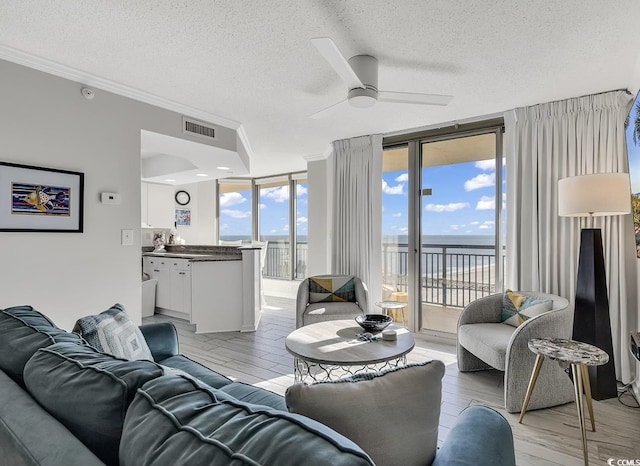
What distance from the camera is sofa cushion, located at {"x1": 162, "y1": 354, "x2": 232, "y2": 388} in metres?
1.83

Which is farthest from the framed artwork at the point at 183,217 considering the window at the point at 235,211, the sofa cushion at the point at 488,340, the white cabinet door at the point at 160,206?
the sofa cushion at the point at 488,340

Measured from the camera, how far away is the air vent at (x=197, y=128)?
3.51 metres

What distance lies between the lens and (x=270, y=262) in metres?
7.41

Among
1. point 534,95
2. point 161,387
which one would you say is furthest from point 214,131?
point 161,387

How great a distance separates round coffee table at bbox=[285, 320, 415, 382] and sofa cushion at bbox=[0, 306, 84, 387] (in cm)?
133

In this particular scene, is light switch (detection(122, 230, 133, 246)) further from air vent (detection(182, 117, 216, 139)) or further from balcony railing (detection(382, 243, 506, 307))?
balcony railing (detection(382, 243, 506, 307))

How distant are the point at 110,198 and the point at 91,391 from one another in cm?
246

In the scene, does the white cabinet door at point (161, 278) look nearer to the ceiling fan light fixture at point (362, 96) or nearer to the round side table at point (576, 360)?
the ceiling fan light fixture at point (362, 96)

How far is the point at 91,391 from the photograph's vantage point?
853mm

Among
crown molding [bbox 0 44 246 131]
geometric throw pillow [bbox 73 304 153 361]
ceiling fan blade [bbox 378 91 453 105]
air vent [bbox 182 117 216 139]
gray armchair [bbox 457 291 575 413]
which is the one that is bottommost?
gray armchair [bbox 457 291 575 413]

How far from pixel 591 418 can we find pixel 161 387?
2626 millimetres

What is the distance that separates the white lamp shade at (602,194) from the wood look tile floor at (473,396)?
142 centimetres

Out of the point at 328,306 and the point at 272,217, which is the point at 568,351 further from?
the point at 272,217

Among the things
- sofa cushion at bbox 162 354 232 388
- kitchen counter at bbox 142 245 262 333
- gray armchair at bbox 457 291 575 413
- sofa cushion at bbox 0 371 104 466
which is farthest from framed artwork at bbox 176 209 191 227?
sofa cushion at bbox 0 371 104 466
